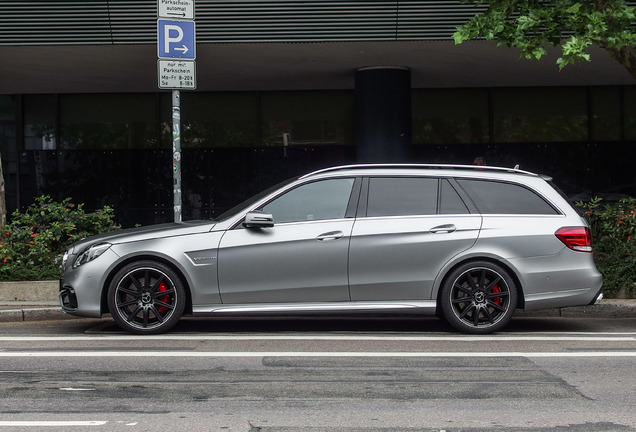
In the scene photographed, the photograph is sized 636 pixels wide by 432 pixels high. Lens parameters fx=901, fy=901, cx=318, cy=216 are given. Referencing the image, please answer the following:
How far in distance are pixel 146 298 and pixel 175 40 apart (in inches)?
136

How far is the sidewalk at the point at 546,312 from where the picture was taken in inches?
396

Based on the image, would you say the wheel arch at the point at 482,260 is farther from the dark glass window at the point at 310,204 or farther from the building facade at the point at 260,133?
the building facade at the point at 260,133

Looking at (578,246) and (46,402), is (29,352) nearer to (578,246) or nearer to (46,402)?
(46,402)

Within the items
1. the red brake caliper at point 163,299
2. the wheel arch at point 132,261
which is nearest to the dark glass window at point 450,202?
the wheel arch at point 132,261

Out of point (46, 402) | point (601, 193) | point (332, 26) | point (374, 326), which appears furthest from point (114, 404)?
point (601, 193)

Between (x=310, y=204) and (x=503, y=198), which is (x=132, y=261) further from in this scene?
(x=503, y=198)

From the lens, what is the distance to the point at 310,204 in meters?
8.77

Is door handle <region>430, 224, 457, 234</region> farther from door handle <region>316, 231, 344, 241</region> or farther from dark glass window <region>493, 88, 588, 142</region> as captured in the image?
dark glass window <region>493, 88, 588, 142</region>

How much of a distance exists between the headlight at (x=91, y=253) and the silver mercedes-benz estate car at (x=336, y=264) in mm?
12

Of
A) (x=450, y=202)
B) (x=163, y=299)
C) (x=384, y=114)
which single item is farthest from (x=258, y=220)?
(x=384, y=114)

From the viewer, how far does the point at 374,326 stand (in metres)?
9.38

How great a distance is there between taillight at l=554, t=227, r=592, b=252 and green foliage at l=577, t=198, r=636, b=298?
2.31 metres

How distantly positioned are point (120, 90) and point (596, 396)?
14.8 m

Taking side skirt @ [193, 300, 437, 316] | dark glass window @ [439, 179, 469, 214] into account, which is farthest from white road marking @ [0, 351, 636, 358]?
dark glass window @ [439, 179, 469, 214]
